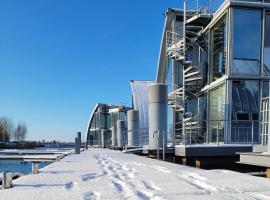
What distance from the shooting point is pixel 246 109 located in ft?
45.2

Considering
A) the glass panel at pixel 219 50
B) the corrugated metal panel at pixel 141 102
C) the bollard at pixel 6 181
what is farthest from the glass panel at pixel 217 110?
the corrugated metal panel at pixel 141 102

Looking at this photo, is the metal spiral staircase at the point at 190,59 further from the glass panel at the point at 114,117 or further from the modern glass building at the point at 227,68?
the glass panel at the point at 114,117

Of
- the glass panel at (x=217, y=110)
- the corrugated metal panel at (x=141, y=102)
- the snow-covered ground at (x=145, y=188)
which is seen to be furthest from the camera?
the corrugated metal panel at (x=141, y=102)

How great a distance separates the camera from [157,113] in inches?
495

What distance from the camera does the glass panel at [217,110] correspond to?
14.1 metres

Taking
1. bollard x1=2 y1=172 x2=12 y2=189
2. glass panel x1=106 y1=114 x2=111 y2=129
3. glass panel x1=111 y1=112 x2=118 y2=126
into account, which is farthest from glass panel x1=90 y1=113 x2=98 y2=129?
bollard x1=2 y1=172 x2=12 y2=189

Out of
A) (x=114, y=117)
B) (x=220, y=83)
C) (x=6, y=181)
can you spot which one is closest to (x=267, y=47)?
(x=220, y=83)

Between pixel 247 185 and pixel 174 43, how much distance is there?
54.1 ft

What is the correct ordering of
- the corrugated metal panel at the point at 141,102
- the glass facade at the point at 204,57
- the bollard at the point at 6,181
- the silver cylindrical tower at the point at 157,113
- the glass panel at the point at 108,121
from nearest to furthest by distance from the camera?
the bollard at the point at 6,181 → the silver cylindrical tower at the point at 157,113 → the glass facade at the point at 204,57 → the corrugated metal panel at the point at 141,102 → the glass panel at the point at 108,121

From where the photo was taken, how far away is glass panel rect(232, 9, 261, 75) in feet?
45.2

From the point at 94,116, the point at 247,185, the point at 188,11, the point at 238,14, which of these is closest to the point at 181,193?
the point at 247,185

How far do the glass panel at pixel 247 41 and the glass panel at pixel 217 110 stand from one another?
1.30 meters

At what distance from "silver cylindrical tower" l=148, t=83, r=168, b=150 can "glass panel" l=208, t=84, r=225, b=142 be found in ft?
9.14

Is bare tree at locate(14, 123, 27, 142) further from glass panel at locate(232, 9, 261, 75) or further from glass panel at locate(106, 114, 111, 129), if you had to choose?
glass panel at locate(232, 9, 261, 75)
